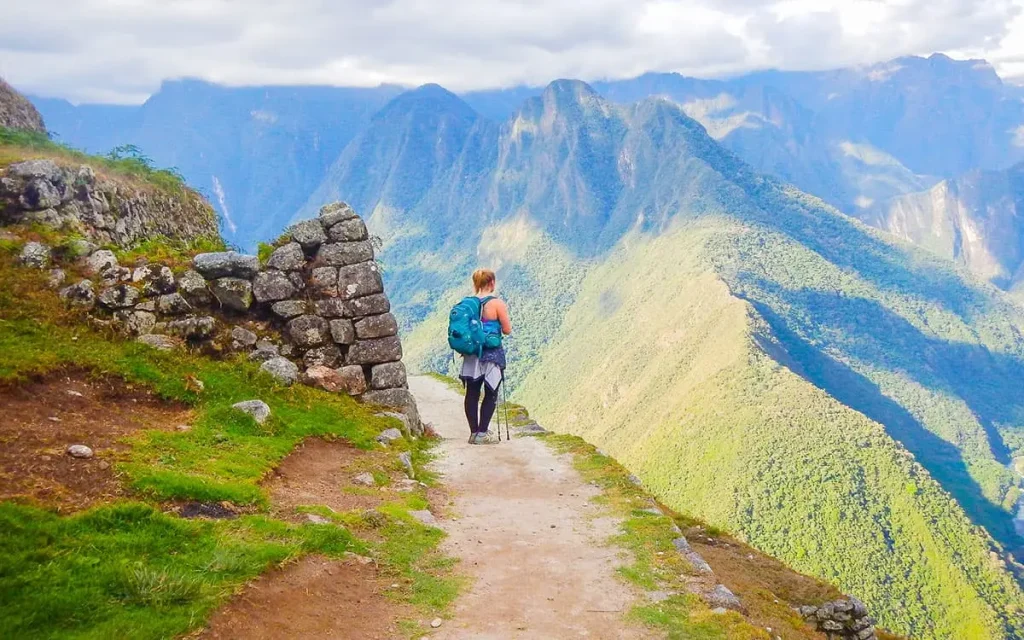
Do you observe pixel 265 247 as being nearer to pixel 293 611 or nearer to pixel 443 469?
pixel 443 469

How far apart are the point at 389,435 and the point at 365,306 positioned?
3.55 metres

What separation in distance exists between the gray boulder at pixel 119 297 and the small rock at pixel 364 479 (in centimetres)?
618

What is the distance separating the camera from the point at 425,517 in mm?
10125

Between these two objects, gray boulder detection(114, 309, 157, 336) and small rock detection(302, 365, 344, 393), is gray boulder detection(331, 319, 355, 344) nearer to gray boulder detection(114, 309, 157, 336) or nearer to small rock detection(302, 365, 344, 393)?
small rock detection(302, 365, 344, 393)

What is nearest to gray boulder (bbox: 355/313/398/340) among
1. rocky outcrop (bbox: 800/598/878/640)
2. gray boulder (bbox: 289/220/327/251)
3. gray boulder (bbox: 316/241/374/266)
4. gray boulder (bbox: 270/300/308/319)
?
gray boulder (bbox: 270/300/308/319)

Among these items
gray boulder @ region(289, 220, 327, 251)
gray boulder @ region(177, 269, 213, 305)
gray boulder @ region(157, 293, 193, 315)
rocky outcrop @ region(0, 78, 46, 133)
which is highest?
rocky outcrop @ region(0, 78, 46, 133)

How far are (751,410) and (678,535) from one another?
428 feet

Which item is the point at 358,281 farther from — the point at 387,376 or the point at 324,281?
the point at 387,376

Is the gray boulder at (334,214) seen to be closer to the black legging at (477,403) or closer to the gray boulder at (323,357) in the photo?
the gray boulder at (323,357)

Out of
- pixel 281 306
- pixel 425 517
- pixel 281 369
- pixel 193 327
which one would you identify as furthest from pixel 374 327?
pixel 425 517

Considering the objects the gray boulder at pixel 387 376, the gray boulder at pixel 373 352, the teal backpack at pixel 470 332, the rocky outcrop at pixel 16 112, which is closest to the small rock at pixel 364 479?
the teal backpack at pixel 470 332

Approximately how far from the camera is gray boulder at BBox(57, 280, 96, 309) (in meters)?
12.8

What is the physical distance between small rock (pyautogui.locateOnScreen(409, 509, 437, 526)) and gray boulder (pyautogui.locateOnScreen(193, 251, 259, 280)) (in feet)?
25.1

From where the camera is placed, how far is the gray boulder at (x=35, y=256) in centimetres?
1308
